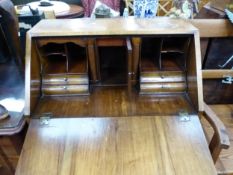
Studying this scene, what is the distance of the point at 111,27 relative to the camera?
3.02 feet

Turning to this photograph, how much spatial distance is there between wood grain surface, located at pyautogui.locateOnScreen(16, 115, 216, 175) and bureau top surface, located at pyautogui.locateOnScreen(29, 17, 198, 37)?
370 millimetres

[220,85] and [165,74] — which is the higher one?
[165,74]

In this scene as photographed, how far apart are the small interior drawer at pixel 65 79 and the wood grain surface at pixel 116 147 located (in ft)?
0.66

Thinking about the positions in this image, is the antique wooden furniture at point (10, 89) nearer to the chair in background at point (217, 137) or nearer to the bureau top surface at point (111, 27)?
the bureau top surface at point (111, 27)

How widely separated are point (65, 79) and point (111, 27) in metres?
0.33

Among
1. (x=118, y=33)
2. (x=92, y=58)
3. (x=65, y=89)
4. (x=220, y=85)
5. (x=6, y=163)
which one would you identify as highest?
(x=118, y=33)


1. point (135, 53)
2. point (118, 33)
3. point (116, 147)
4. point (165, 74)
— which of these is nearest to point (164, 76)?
point (165, 74)

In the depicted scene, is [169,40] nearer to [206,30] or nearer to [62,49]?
[206,30]

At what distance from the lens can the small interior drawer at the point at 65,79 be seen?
100cm

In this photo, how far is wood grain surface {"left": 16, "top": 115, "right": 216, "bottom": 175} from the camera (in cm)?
75

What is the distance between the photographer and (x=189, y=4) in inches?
46.8

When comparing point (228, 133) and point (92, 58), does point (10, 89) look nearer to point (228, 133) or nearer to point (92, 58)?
point (92, 58)

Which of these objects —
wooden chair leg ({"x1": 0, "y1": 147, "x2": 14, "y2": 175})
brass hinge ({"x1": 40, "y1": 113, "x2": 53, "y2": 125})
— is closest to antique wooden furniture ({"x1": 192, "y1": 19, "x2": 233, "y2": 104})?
brass hinge ({"x1": 40, "y1": 113, "x2": 53, "y2": 125})

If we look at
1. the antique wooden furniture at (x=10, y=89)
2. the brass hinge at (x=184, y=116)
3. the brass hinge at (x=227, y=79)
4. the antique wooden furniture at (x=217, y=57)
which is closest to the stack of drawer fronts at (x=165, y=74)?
the brass hinge at (x=184, y=116)
